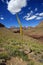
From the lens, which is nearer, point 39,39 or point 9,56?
point 9,56

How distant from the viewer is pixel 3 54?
13578mm

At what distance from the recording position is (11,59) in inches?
527

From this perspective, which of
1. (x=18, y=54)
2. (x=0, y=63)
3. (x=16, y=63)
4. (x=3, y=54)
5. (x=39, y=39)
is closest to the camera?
(x=0, y=63)

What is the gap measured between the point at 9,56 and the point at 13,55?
0.70m

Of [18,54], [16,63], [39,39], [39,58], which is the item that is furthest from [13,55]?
[39,39]

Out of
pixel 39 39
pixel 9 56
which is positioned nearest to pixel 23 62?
pixel 9 56

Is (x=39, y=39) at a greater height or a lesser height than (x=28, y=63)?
greater

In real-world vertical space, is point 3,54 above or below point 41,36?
below

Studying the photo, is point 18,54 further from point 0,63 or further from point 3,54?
point 0,63

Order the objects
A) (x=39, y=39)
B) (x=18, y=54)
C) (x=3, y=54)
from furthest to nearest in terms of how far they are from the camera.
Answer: (x=39, y=39), (x=18, y=54), (x=3, y=54)

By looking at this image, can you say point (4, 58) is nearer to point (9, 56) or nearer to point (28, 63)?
point (9, 56)

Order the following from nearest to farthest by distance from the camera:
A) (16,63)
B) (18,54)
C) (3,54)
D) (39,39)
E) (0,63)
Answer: (0,63), (16,63), (3,54), (18,54), (39,39)

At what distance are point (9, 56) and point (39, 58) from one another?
340 cm

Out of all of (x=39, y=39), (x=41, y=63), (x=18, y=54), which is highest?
(x=39, y=39)
